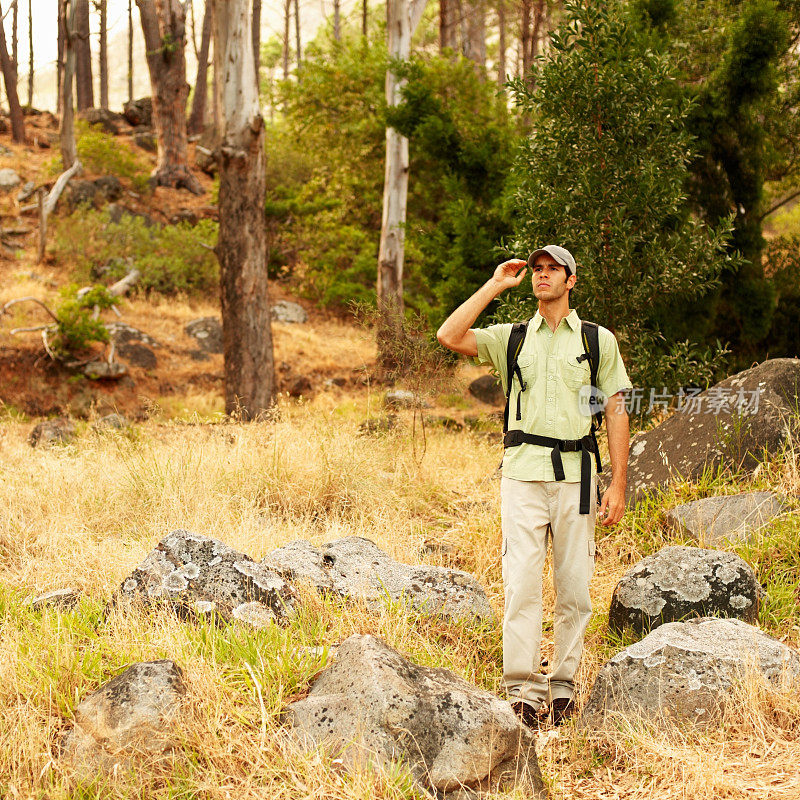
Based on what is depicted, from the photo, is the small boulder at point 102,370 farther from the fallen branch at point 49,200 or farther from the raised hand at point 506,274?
the raised hand at point 506,274

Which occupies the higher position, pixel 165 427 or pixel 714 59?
pixel 714 59

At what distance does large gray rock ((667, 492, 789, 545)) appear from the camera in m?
5.30

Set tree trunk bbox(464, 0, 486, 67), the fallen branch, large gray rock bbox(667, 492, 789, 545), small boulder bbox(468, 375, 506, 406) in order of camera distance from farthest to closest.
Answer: tree trunk bbox(464, 0, 486, 67) → the fallen branch → small boulder bbox(468, 375, 506, 406) → large gray rock bbox(667, 492, 789, 545)

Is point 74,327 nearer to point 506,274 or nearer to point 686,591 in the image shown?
point 506,274

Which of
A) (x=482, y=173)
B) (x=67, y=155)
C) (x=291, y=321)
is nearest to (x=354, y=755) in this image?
(x=482, y=173)

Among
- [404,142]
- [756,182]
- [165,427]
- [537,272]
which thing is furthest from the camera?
[404,142]

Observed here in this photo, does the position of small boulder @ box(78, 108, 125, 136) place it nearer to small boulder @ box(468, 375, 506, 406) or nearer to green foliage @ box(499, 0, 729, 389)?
small boulder @ box(468, 375, 506, 406)

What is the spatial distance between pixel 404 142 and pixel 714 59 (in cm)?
571

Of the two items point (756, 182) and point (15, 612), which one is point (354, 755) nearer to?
point (15, 612)

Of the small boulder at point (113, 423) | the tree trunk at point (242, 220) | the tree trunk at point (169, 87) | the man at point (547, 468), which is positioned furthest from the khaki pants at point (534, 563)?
the tree trunk at point (169, 87)

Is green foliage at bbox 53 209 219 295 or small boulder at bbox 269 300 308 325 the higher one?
green foliage at bbox 53 209 219 295

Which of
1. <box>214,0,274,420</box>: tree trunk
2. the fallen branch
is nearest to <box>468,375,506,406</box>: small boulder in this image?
<box>214,0,274,420</box>: tree trunk

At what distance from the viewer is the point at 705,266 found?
741 cm

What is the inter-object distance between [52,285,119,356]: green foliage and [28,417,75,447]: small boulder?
3087 mm
